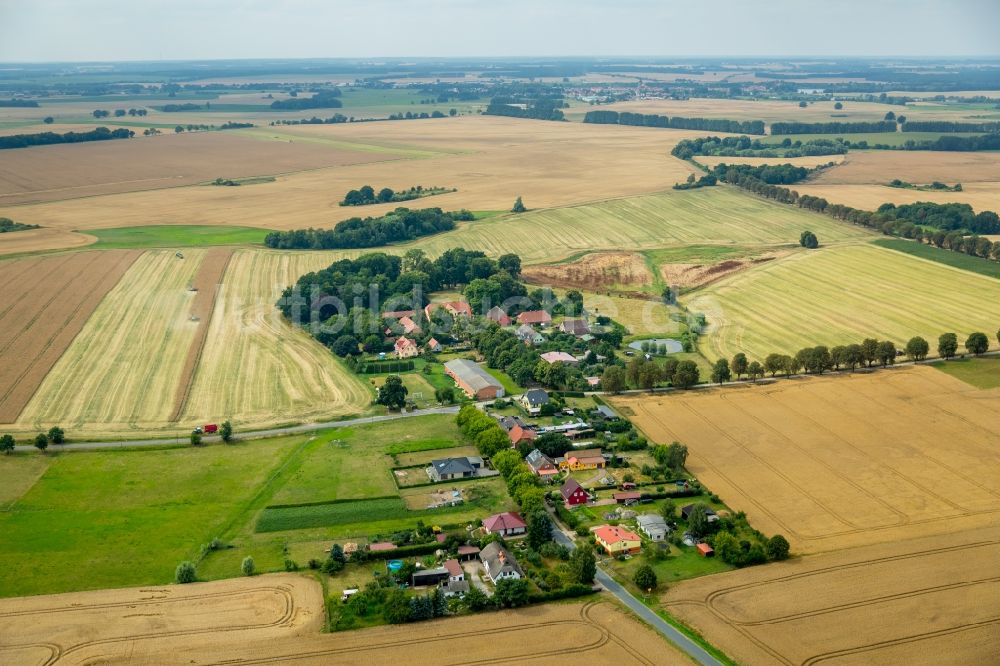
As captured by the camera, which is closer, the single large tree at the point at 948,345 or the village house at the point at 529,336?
the single large tree at the point at 948,345

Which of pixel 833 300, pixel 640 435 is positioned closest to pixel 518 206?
pixel 833 300

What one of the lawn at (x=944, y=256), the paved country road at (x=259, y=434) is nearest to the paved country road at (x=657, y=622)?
the paved country road at (x=259, y=434)

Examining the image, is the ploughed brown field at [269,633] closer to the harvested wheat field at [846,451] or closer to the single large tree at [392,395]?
the harvested wheat field at [846,451]

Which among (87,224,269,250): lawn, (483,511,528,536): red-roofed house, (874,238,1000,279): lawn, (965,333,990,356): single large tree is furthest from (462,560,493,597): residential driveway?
(87,224,269,250): lawn

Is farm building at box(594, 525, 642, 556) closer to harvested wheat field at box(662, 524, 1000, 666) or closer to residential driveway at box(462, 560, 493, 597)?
harvested wheat field at box(662, 524, 1000, 666)

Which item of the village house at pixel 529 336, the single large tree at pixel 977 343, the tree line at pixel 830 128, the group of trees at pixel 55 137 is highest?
the tree line at pixel 830 128

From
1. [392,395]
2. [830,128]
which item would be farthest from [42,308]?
[830,128]
